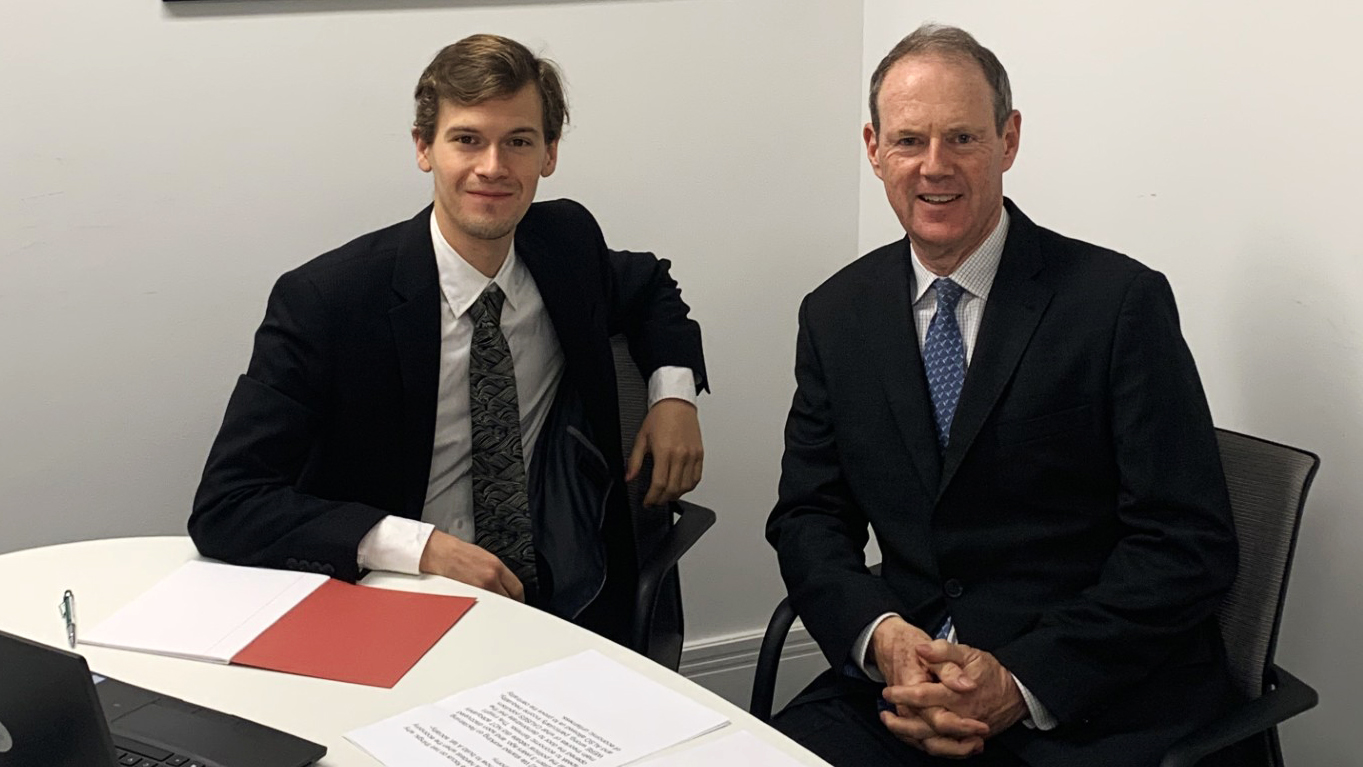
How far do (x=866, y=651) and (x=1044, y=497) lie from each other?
0.34 metres

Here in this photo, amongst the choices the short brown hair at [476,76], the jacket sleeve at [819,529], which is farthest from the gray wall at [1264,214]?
the short brown hair at [476,76]

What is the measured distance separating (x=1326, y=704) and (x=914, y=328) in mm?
865

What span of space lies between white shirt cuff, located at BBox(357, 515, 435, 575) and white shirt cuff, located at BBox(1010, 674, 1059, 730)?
847 mm

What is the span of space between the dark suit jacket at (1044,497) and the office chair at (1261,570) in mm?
41

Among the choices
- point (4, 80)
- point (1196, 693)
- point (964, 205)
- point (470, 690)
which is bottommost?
point (1196, 693)

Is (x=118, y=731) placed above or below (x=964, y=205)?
below

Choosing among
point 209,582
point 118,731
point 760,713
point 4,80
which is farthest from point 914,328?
point 4,80

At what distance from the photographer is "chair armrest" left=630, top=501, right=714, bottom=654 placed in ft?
7.14

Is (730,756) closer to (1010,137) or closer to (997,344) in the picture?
(997,344)

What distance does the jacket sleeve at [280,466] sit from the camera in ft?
6.38

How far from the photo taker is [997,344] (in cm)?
198

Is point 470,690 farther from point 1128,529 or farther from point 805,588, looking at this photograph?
point 1128,529

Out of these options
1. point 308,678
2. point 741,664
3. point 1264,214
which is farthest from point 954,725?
point 741,664

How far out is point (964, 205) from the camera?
6.59ft
